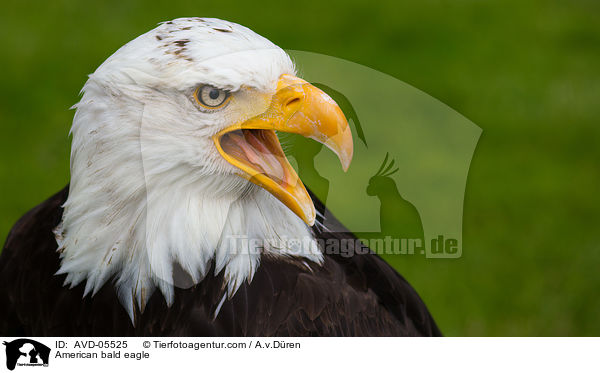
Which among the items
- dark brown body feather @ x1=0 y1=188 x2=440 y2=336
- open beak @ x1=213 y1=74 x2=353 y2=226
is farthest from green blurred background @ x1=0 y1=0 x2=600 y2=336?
open beak @ x1=213 y1=74 x2=353 y2=226

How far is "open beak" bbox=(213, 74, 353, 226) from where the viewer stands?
0.96 m

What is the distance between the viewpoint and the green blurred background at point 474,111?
1976 mm

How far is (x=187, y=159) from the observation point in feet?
3.20

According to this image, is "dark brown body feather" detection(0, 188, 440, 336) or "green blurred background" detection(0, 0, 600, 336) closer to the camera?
"dark brown body feather" detection(0, 188, 440, 336)

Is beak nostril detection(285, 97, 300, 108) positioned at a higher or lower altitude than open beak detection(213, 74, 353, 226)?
higher

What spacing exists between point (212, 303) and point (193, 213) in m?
0.16

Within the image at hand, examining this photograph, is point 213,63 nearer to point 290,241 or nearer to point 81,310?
point 290,241

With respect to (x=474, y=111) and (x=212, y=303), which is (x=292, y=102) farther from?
(x=474, y=111)

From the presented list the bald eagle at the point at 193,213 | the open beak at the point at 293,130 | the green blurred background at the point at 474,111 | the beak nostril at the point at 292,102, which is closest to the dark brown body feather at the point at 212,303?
the bald eagle at the point at 193,213
